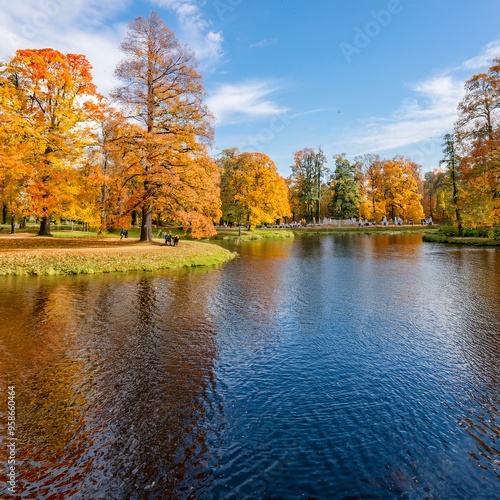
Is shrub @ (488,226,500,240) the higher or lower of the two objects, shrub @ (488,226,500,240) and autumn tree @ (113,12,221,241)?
the lower

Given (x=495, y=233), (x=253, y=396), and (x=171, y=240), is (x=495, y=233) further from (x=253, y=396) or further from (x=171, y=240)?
(x=253, y=396)

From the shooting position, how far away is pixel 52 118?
2975cm

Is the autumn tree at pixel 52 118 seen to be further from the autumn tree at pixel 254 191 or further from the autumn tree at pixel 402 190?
the autumn tree at pixel 402 190

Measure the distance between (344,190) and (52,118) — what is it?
6408 cm

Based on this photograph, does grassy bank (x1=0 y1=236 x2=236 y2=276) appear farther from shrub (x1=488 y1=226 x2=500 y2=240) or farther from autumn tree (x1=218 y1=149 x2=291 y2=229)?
shrub (x1=488 y1=226 x2=500 y2=240)

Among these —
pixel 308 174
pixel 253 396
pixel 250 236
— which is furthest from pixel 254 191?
pixel 253 396

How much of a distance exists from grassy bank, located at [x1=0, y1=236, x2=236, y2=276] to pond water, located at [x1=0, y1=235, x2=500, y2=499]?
699cm

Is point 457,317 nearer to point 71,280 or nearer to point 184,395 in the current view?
point 184,395

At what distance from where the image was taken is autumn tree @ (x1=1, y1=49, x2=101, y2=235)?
91.3 ft

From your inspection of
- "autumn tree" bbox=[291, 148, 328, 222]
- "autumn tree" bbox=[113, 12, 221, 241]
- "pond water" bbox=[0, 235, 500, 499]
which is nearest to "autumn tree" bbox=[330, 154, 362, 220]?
"autumn tree" bbox=[291, 148, 328, 222]

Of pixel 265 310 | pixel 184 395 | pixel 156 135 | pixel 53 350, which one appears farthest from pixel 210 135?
pixel 184 395

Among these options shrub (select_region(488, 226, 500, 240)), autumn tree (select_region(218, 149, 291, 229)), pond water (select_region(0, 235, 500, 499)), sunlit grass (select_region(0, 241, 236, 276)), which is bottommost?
pond water (select_region(0, 235, 500, 499))

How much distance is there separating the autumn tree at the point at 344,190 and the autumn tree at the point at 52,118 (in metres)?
60.5

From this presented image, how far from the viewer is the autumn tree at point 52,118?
27828mm
